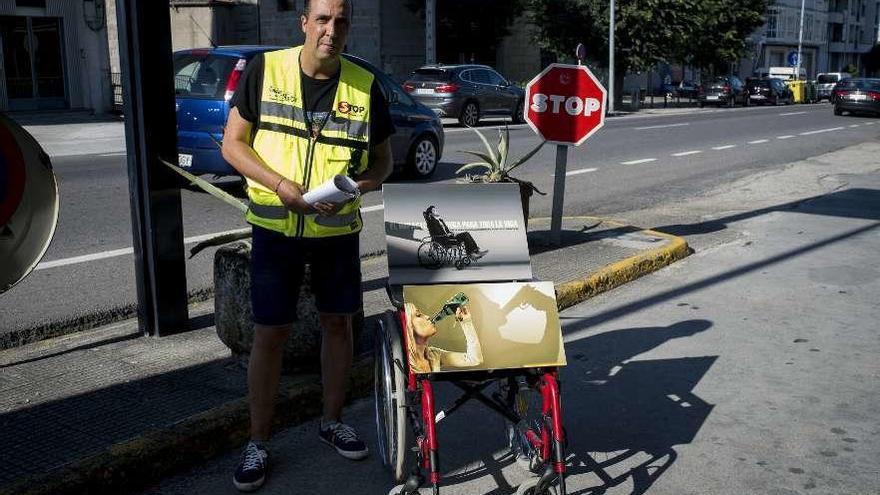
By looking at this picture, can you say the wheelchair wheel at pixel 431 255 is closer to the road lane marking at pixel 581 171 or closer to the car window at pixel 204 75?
the car window at pixel 204 75

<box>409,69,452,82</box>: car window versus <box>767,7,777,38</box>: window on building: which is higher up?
<box>767,7,777,38</box>: window on building

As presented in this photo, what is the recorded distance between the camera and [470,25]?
42750mm

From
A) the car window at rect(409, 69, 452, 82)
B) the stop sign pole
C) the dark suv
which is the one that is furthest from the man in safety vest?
the car window at rect(409, 69, 452, 82)

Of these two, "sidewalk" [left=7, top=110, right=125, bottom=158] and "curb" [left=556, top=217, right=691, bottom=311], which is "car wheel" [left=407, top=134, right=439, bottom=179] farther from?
"sidewalk" [left=7, top=110, right=125, bottom=158]

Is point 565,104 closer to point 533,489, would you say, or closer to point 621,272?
point 621,272

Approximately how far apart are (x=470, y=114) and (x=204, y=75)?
14.6 metres

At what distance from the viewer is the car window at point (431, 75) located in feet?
78.1

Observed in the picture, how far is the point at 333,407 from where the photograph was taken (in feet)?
12.1

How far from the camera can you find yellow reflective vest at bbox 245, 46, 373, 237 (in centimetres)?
318

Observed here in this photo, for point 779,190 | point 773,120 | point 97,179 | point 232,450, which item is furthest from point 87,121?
point 232,450

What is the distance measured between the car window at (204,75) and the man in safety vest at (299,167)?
22.2 feet

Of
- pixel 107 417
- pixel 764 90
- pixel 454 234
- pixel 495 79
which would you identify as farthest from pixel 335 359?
pixel 764 90

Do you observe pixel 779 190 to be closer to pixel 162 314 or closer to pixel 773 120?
pixel 162 314

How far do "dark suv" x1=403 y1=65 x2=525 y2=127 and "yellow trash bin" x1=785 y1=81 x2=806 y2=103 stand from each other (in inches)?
1129
